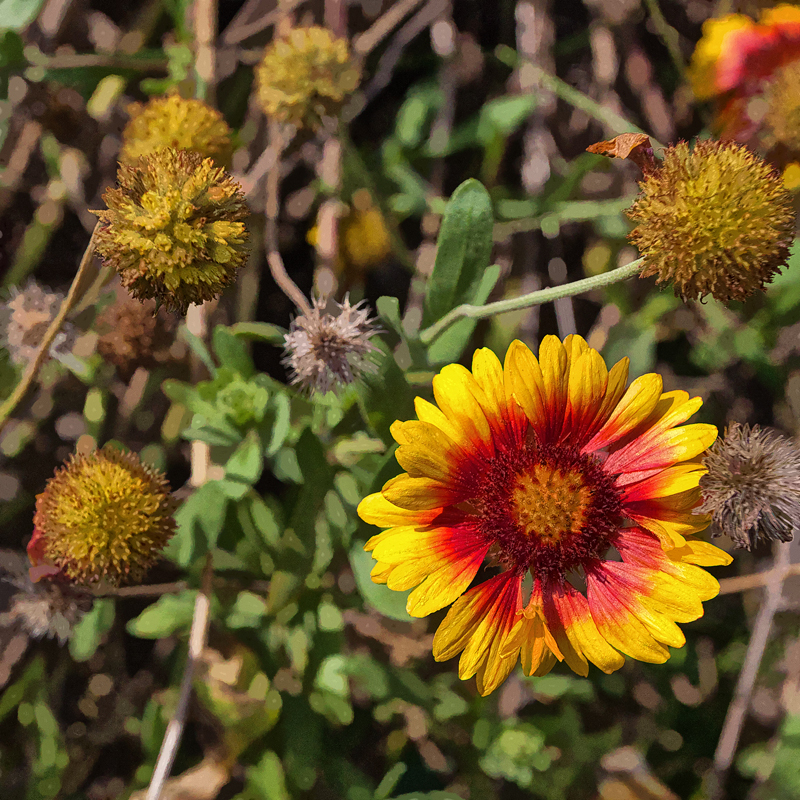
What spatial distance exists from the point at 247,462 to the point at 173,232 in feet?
2.03

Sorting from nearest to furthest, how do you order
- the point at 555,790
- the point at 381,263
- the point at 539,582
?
the point at 539,582 < the point at 555,790 < the point at 381,263

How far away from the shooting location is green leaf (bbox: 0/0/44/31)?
6.43 ft

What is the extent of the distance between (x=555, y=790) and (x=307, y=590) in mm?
1013

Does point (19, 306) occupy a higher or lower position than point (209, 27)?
lower

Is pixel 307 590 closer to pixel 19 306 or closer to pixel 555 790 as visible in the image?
pixel 555 790

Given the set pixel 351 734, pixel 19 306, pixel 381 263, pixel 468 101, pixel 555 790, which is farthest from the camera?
pixel 468 101

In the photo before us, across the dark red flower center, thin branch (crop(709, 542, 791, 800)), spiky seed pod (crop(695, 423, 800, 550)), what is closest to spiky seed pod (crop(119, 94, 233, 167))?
the dark red flower center

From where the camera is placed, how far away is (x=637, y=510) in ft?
5.05

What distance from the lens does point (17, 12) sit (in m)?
1.97

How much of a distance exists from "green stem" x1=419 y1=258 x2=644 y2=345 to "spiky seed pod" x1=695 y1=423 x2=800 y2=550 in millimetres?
496

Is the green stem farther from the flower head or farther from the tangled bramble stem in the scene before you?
the tangled bramble stem

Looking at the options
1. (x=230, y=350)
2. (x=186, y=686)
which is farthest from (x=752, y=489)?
(x=186, y=686)

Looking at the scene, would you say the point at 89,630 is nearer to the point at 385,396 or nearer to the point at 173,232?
the point at 385,396

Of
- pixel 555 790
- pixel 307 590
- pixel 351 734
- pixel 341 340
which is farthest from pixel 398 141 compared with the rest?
pixel 555 790
